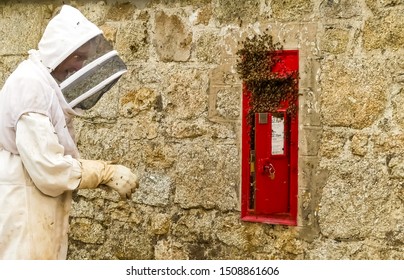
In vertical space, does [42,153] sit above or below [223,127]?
below

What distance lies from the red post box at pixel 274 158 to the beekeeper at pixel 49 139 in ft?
3.40

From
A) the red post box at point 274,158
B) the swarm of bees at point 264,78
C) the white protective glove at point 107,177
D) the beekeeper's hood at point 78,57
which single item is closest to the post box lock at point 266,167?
the red post box at point 274,158

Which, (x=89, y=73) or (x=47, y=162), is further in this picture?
(x=89, y=73)

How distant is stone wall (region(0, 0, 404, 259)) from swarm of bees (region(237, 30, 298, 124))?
0.08m

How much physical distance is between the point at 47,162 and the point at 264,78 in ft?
5.29

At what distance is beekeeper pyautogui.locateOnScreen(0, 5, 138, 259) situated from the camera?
11.1 feet

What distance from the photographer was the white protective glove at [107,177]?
3.54 meters

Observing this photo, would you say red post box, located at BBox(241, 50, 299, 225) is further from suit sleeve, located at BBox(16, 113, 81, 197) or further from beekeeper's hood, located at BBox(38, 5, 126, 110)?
suit sleeve, located at BBox(16, 113, 81, 197)

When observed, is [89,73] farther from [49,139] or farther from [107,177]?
[107,177]

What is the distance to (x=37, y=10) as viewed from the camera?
522 centimetres

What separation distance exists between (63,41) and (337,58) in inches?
67.4

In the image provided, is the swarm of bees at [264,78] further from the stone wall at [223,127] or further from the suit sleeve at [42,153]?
the suit sleeve at [42,153]

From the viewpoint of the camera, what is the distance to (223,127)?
4.51 metres

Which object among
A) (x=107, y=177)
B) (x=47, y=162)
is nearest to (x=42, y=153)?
(x=47, y=162)
